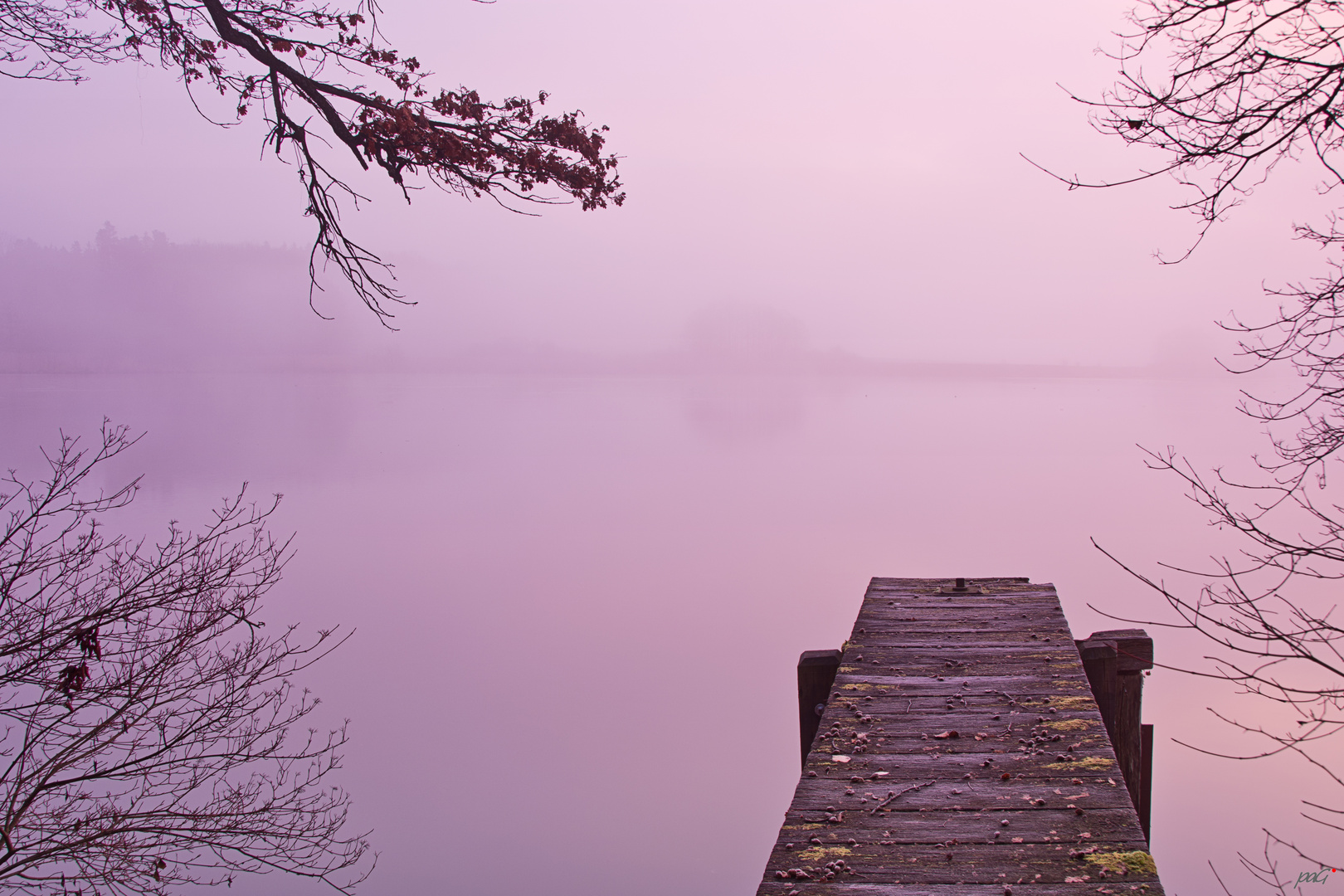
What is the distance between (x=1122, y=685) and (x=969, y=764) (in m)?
2.30

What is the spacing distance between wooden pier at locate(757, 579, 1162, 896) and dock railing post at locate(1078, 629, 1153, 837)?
11mm

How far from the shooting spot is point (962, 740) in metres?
4.34

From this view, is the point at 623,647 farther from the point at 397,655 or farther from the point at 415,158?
the point at 415,158

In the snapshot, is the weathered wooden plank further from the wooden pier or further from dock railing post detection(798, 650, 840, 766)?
dock railing post detection(798, 650, 840, 766)

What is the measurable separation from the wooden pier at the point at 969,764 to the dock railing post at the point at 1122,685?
0.01m

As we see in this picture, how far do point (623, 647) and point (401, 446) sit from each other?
3726 cm

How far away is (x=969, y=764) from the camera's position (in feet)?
13.3

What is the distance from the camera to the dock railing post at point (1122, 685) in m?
5.64

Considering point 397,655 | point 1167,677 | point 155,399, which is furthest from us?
point 155,399

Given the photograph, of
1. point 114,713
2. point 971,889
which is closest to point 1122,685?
point 971,889

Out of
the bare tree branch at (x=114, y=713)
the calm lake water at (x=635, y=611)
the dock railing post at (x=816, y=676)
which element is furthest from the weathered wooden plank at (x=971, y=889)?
the calm lake water at (x=635, y=611)

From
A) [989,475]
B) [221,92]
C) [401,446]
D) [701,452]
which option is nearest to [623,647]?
[221,92]

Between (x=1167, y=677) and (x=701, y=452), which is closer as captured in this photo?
(x=1167, y=677)

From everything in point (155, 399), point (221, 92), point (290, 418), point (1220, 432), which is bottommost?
point (221, 92)
